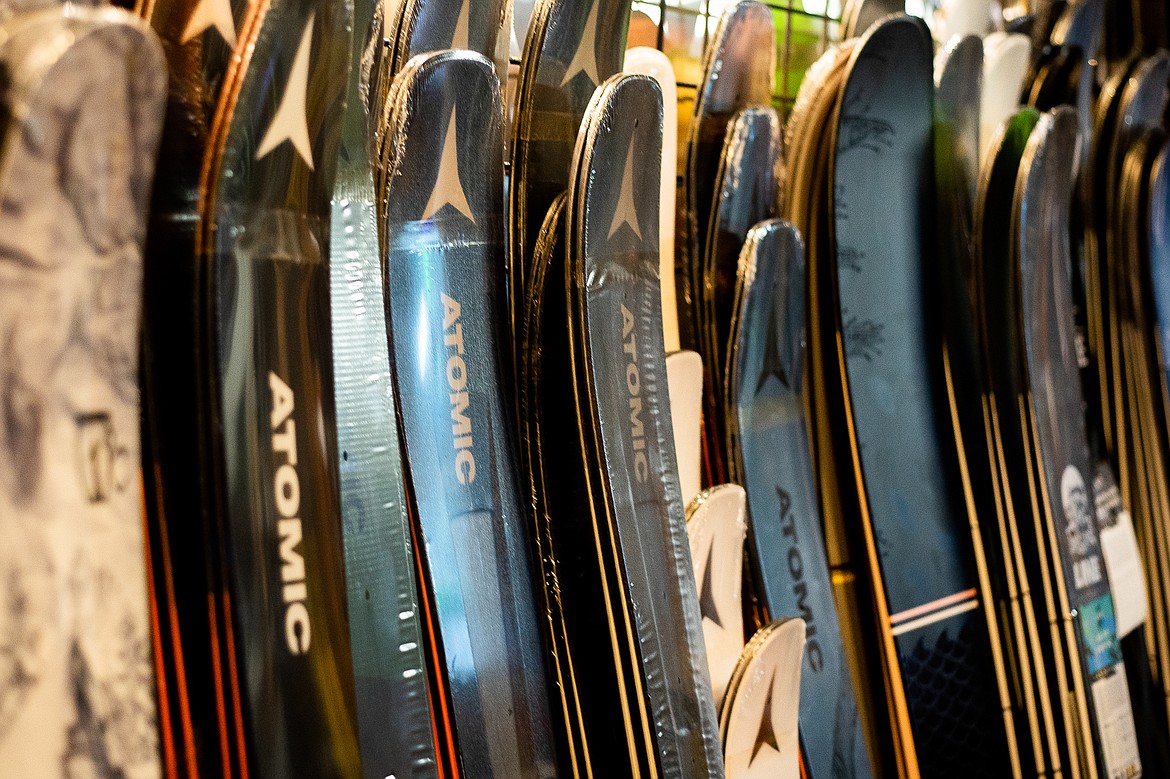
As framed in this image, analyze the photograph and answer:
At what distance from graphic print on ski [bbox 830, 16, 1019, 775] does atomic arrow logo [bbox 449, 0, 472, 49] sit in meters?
0.56

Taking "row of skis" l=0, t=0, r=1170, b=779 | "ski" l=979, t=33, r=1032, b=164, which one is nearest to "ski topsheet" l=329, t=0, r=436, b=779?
"row of skis" l=0, t=0, r=1170, b=779

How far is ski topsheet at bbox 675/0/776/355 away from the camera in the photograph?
3.84 feet

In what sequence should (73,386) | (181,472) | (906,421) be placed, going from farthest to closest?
1. (906,421)
2. (181,472)
3. (73,386)

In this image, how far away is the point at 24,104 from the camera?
1.39ft

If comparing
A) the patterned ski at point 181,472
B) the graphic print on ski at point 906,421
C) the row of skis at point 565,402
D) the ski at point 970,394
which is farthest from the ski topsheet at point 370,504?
the ski at point 970,394

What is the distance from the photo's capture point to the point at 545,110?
962mm

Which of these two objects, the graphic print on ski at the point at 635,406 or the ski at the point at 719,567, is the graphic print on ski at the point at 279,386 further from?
the ski at the point at 719,567

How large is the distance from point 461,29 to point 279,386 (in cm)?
48

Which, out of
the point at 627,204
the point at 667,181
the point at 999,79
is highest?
the point at 999,79

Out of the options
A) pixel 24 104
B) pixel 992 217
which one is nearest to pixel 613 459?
pixel 24 104

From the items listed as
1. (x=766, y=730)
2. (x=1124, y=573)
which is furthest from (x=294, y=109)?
(x=1124, y=573)

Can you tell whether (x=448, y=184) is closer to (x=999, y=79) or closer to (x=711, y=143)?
(x=711, y=143)

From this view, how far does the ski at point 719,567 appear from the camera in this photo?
981 millimetres

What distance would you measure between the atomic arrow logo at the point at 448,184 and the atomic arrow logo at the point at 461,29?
0.17 meters
